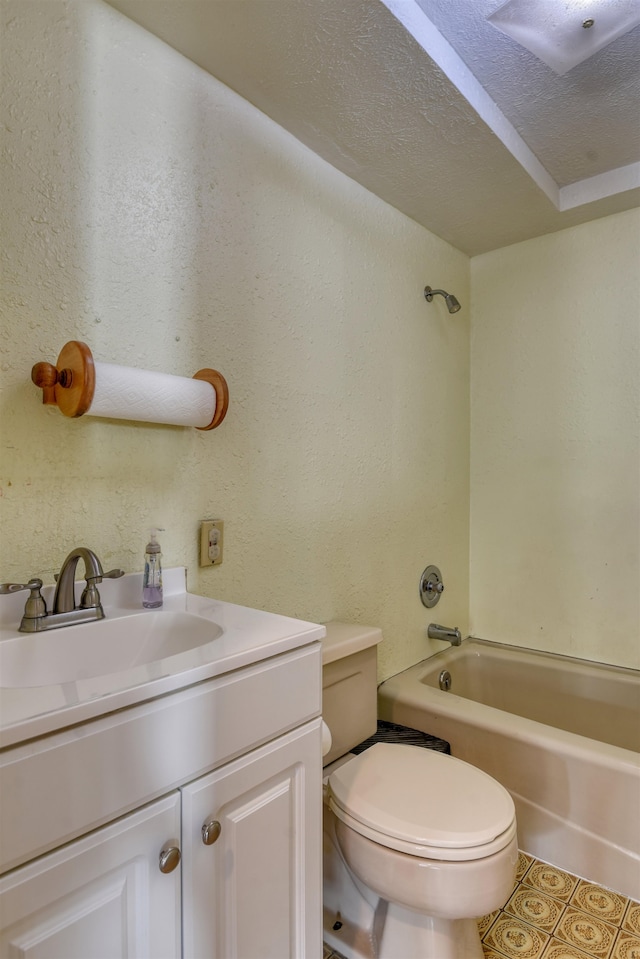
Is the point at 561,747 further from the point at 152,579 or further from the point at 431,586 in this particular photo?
the point at 152,579

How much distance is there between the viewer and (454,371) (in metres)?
2.34

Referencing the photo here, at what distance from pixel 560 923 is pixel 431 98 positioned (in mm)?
2235

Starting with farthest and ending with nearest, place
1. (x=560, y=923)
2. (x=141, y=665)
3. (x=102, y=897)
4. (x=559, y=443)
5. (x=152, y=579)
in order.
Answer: (x=559, y=443)
(x=560, y=923)
(x=152, y=579)
(x=141, y=665)
(x=102, y=897)

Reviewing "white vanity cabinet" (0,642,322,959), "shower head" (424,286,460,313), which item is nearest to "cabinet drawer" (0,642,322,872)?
"white vanity cabinet" (0,642,322,959)

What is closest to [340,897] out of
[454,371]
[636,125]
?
[454,371]

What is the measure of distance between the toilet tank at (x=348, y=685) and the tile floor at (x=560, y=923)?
49 cm

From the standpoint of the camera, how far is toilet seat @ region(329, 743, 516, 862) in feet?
3.38

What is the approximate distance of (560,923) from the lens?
134 cm

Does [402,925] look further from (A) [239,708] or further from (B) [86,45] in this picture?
(B) [86,45]

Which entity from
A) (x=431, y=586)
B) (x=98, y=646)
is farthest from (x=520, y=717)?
(x=98, y=646)

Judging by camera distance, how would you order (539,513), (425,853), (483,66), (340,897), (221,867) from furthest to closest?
(539,513)
(483,66)
(340,897)
(425,853)
(221,867)

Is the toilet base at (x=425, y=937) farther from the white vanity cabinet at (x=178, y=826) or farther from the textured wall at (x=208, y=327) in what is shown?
the textured wall at (x=208, y=327)

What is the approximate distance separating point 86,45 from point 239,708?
4.44ft

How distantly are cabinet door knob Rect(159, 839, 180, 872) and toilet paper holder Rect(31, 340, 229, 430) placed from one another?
708 millimetres
